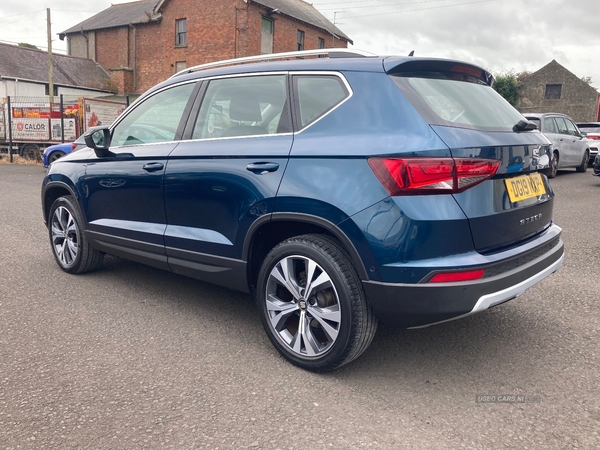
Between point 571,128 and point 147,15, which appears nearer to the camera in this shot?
point 571,128

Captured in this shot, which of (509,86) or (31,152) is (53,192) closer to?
(31,152)

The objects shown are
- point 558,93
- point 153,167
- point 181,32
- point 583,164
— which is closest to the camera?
point 153,167

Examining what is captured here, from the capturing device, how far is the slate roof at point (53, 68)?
121 feet

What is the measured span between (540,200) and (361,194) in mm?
1249

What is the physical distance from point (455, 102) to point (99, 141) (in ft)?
9.74

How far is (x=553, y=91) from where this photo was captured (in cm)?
4506

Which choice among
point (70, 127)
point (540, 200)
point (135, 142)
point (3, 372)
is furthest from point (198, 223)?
point (70, 127)

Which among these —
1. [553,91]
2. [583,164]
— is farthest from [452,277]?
[553,91]

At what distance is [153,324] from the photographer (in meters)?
3.85

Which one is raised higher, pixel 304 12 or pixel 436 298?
pixel 304 12

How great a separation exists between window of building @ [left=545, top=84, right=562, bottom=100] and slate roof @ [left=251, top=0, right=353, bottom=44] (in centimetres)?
1740

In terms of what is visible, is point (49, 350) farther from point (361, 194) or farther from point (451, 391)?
point (451, 391)

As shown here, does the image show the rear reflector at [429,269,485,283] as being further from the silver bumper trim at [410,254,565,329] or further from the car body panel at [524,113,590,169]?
the car body panel at [524,113,590,169]

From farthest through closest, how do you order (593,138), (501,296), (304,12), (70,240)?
(304,12) < (593,138) < (70,240) < (501,296)
